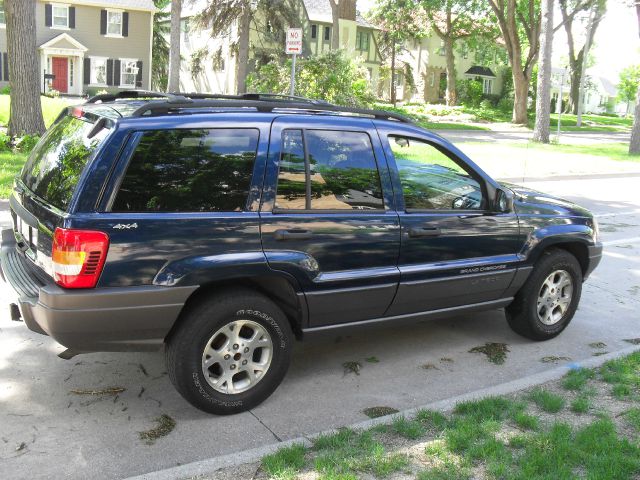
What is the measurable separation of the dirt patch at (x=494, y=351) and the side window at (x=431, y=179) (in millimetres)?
1182

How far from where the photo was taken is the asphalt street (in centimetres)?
381

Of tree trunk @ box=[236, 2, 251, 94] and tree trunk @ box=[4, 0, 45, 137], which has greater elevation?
tree trunk @ box=[236, 2, 251, 94]

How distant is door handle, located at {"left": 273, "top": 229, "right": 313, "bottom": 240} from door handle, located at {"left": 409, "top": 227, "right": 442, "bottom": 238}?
0.81 metres

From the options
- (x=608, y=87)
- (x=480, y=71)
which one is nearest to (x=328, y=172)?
(x=480, y=71)

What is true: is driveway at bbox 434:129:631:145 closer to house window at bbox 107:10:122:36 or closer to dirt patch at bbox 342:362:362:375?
house window at bbox 107:10:122:36

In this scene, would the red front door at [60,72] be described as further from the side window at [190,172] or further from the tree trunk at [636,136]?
the side window at [190,172]

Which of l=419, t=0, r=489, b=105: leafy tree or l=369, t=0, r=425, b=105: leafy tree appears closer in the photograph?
l=419, t=0, r=489, b=105: leafy tree

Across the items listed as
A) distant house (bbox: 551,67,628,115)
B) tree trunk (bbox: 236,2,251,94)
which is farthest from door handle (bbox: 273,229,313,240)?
distant house (bbox: 551,67,628,115)

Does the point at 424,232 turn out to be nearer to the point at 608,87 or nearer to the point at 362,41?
the point at 362,41

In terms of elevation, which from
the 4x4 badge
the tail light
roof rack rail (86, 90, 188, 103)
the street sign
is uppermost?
the street sign

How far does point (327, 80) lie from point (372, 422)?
20.2 m

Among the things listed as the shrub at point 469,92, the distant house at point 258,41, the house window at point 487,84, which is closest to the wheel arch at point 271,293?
the distant house at point 258,41

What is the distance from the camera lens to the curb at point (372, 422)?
139 inches

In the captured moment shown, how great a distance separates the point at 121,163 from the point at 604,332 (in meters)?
4.47
